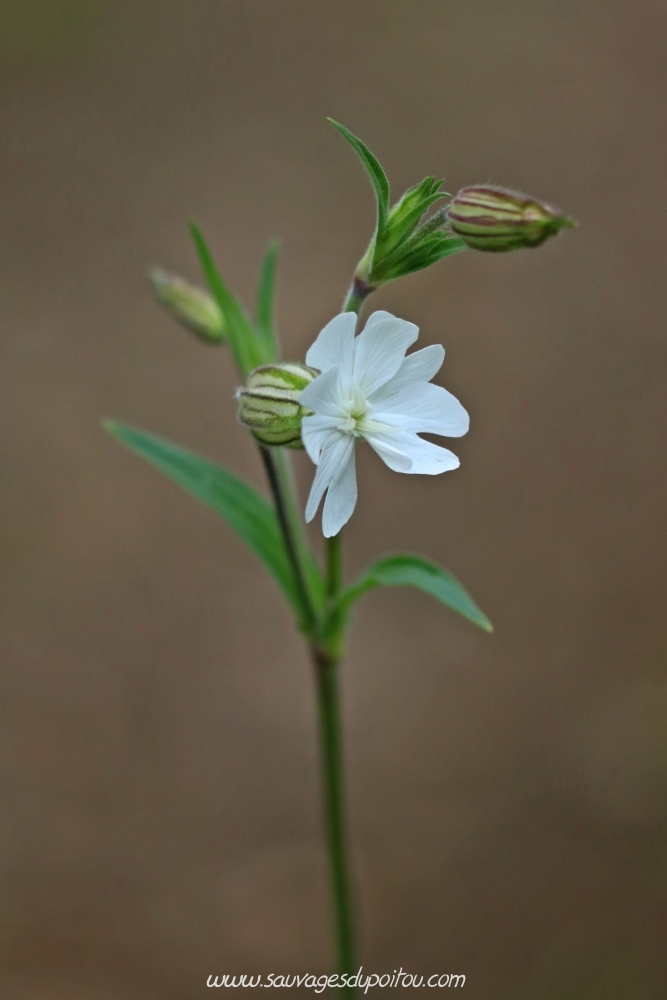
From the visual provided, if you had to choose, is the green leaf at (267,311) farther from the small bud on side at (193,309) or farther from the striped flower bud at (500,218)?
the striped flower bud at (500,218)

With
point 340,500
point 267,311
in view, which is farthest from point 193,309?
point 340,500

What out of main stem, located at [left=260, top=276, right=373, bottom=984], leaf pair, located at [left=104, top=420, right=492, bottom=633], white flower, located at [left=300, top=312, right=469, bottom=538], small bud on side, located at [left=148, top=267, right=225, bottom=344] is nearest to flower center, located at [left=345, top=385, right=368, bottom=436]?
white flower, located at [left=300, top=312, right=469, bottom=538]

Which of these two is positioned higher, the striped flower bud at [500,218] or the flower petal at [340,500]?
the striped flower bud at [500,218]

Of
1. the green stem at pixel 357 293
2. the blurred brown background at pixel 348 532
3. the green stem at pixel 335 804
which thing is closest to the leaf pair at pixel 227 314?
the green stem at pixel 357 293

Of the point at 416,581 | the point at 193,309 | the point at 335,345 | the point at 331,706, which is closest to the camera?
the point at 335,345

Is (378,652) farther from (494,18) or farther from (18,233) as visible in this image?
(494,18)

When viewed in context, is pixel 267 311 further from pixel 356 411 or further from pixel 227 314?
pixel 356 411

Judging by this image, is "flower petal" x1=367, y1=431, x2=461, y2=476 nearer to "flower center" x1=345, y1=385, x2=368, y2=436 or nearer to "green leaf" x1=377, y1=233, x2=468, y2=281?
"flower center" x1=345, y1=385, x2=368, y2=436
